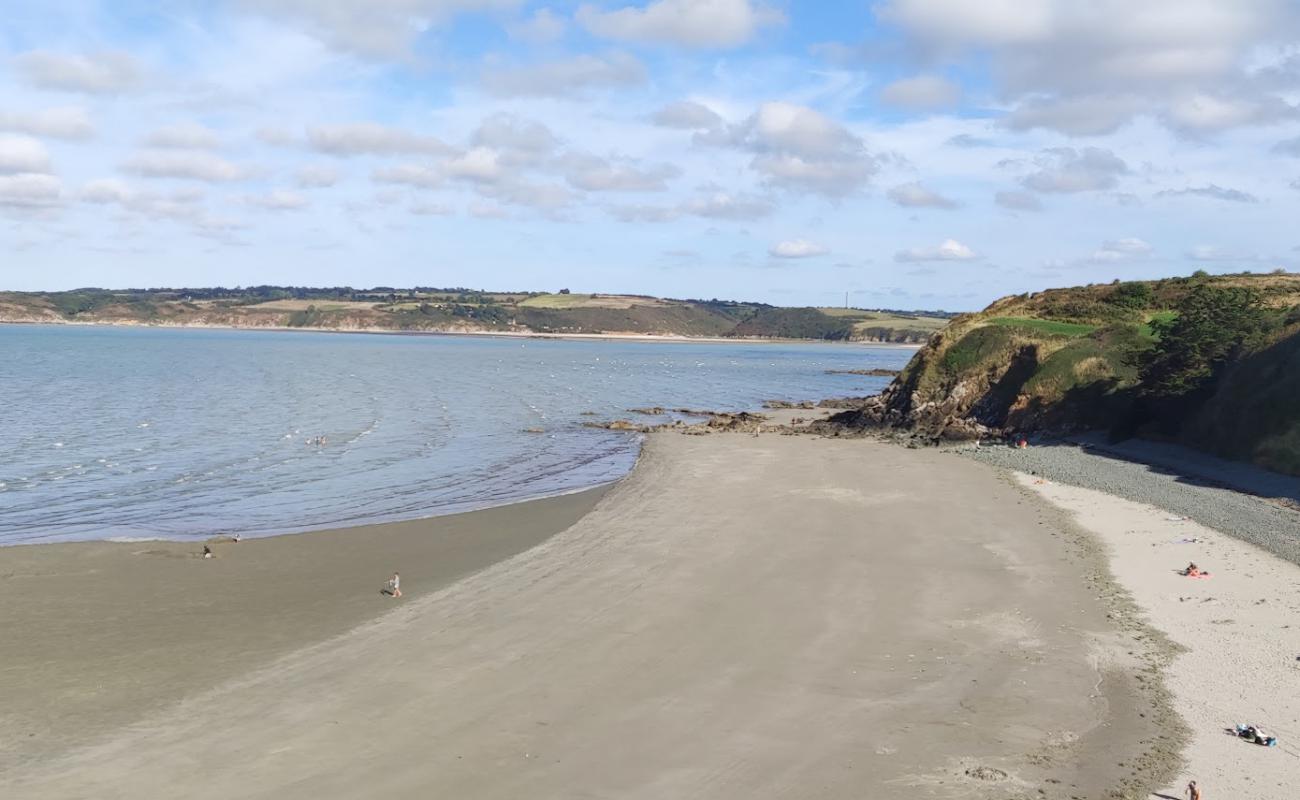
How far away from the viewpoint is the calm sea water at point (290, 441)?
110 feet

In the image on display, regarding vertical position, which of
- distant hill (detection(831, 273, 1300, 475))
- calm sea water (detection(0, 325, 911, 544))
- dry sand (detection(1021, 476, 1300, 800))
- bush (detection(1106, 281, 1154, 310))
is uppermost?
bush (detection(1106, 281, 1154, 310))

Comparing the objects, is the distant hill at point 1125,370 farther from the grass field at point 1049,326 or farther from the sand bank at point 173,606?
the sand bank at point 173,606

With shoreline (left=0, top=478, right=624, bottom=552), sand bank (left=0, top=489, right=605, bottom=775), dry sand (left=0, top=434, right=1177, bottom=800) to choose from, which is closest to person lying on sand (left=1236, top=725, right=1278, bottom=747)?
dry sand (left=0, top=434, right=1177, bottom=800)

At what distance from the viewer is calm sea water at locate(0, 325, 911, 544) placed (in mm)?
33500

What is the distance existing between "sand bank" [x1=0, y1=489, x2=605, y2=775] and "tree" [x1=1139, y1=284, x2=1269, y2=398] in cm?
3183

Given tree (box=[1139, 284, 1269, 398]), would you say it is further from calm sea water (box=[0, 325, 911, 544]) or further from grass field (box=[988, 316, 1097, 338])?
calm sea water (box=[0, 325, 911, 544])

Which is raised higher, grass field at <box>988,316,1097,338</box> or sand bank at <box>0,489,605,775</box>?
grass field at <box>988,316,1097,338</box>

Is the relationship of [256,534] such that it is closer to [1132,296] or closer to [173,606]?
[173,606]

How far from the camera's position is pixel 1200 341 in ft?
151

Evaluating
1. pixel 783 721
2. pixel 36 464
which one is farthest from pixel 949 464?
pixel 36 464

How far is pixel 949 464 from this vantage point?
4572cm

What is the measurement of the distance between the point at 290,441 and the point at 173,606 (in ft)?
98.9

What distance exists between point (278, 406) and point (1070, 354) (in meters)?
54.3

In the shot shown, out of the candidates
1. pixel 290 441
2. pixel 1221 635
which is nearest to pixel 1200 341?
pixel 1221 635
